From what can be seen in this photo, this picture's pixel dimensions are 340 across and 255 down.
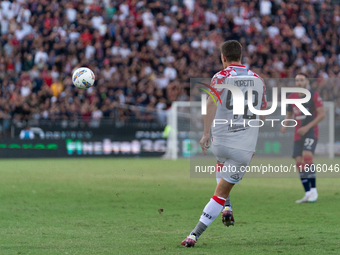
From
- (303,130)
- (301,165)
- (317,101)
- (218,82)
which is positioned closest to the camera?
(218,82)

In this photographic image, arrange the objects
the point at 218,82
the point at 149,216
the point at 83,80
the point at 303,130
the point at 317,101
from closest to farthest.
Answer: the point at 218,82 → the point at 149,216 → the point at 83,80 → the point at 303,130 → the point at 317,101

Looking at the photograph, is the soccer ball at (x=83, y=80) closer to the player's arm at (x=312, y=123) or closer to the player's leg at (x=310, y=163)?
the player's arm at (x=312, y=123)

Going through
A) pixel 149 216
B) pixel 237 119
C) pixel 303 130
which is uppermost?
pixel 237 119

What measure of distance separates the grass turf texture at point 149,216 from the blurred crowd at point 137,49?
6648 millimetres

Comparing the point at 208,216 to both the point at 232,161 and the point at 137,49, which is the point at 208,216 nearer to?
the point at 232,161

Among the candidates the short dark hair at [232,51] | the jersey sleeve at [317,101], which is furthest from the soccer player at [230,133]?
the jersey sleeve at [317,101]

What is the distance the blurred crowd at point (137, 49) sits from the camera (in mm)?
21188

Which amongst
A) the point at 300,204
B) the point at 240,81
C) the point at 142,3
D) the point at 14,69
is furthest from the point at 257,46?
the point at 240,81

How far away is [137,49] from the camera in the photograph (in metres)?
23.6

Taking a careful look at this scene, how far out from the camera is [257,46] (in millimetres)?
25391

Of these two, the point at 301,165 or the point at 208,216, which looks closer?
the point at 208,216

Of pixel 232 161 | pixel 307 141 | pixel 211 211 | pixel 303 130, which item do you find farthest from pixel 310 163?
pixel 211 211

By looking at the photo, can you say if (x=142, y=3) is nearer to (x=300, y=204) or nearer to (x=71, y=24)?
(x=71, y=24)

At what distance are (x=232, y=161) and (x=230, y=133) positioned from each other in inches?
11.6
